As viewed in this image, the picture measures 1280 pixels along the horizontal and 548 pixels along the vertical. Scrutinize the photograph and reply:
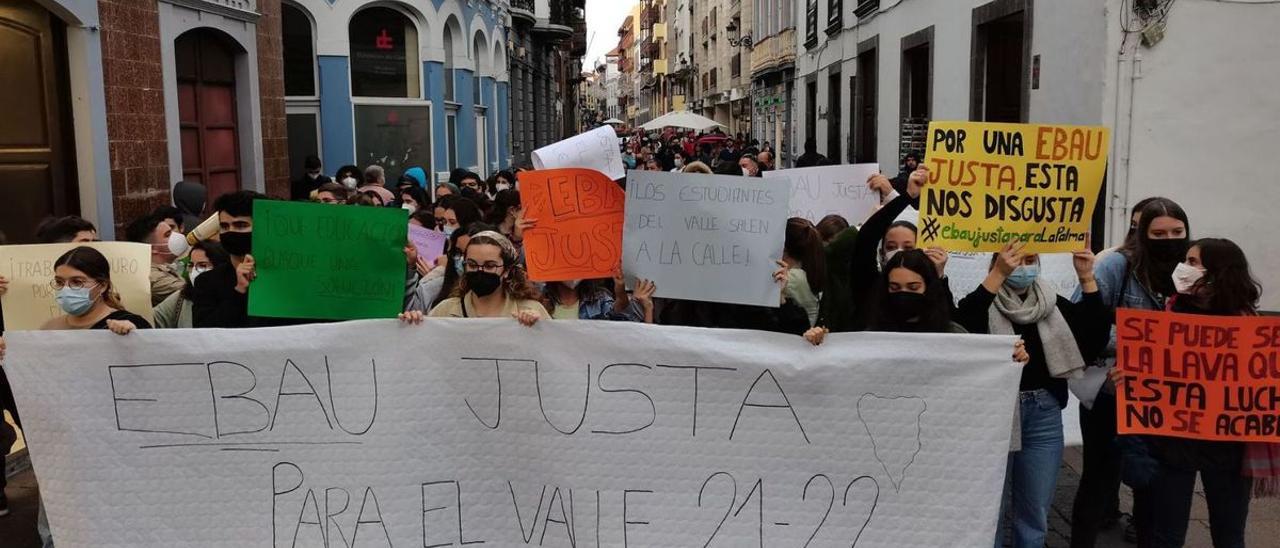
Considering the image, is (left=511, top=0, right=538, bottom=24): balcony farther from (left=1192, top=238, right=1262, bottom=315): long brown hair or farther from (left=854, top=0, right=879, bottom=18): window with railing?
(left=1192, top=238, right=1262, bottom=315): long brown hair

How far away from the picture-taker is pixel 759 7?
3588 centimetres

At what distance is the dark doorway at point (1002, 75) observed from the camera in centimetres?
1375

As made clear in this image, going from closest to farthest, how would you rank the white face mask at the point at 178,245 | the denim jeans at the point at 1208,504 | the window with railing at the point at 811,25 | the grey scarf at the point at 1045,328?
the denim jeans at the point at 1208,504 < the grey scarf at the point at 1045,328 < the white face mask at the point at 178,245 < the window with railing at the point at 811,25

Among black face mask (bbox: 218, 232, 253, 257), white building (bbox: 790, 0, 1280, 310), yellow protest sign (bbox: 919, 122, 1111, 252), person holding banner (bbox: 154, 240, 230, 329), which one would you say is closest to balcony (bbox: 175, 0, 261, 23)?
person holding banner (bbox: 154, 240, 230, 329)

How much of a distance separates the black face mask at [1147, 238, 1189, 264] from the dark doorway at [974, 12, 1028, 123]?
9.55 m

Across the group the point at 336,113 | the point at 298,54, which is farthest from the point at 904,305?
the point at 298,54

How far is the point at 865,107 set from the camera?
68.7 ft

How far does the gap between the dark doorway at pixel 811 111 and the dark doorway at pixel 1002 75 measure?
39.5 feet

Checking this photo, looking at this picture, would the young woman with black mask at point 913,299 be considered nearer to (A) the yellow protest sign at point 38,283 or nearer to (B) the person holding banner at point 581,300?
(B) the person holding banner at point 581,300

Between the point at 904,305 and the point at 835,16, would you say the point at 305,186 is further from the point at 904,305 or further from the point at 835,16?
the point at 835,16

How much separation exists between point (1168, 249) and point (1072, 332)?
2.30ft

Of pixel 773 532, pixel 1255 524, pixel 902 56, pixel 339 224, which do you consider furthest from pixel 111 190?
pixel 902 56

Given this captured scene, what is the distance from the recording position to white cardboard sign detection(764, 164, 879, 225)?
6.05 meters

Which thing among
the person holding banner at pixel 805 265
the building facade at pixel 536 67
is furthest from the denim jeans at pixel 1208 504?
the building facade at pixel 536 67
